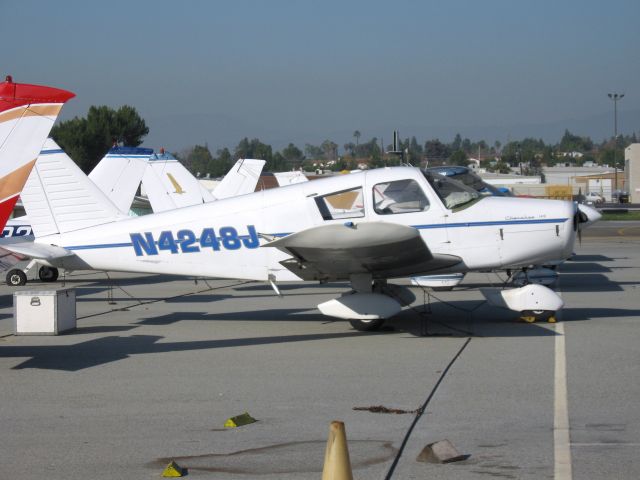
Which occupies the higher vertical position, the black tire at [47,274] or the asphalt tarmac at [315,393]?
the asphalt tarmac at [315,393]

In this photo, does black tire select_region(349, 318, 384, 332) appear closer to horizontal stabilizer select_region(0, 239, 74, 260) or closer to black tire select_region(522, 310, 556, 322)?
black tire select_region(522, 310, 556, 322)

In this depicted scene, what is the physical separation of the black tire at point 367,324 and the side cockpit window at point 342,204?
4.43 feet

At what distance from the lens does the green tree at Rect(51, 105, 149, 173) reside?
2817 inches

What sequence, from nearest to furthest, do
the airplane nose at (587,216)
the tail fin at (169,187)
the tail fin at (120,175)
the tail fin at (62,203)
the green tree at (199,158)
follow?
the airplane nose at (587,216) → the tail fin at (62,203) → the tail fin at (120,175) → the tail fin at (169,187) → the green tree at (199,158)

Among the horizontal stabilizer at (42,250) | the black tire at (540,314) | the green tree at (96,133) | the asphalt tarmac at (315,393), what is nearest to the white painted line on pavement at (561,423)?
the asphalt tarmac at (315,393)

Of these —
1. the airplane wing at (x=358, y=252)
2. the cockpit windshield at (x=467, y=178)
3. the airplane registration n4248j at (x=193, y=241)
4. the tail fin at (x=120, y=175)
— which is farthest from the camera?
the cockpit windshield at (x=467, y=178)

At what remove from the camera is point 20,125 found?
7555mm

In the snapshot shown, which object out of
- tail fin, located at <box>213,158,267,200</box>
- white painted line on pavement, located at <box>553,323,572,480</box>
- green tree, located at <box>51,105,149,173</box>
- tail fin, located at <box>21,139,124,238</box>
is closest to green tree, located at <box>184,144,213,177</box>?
green tree, located at <box>51,105,149,173</box>

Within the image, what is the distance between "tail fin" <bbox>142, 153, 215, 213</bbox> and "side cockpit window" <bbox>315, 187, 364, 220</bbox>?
847cm

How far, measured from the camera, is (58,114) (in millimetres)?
7613

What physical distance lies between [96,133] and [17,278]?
188 feet

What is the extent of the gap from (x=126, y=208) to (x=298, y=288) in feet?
13.5

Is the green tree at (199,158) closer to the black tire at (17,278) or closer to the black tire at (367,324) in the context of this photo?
the black tire at (17,278)

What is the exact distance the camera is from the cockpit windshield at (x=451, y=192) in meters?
11.4
